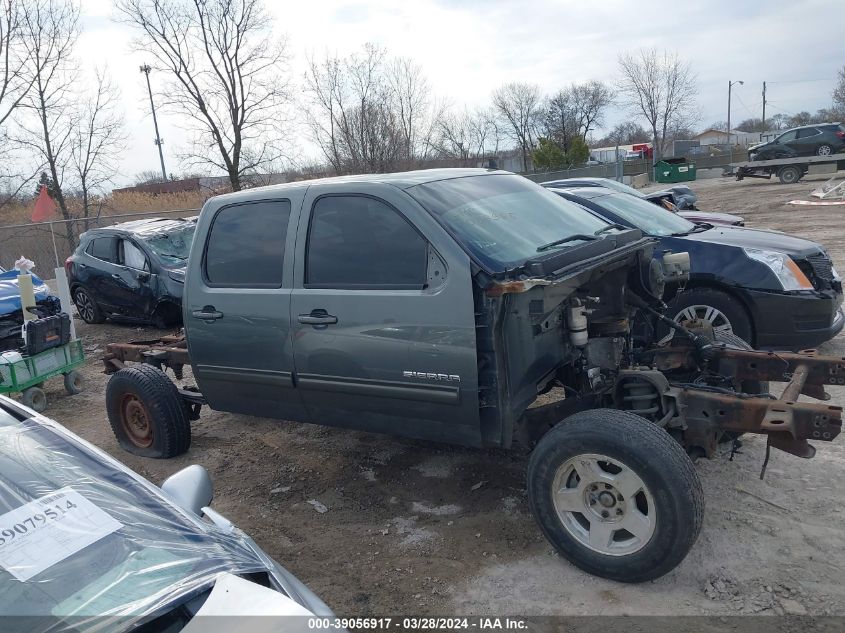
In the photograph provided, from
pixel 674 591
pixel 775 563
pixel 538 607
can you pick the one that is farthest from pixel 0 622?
pixel 775 563

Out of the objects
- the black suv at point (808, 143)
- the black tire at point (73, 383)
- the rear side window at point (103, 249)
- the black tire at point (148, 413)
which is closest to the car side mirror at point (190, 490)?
the black tire at point (148, 413)

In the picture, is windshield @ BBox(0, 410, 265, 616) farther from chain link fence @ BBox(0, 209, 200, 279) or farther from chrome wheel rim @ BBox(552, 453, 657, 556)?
chain link fence @ BBox(0, 209, 200, 279)

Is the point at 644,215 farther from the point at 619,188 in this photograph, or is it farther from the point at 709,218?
the point at 709,218

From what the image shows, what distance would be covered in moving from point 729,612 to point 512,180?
9.55 ft

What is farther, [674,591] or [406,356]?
[406,356]

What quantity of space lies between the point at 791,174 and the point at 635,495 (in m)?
29.4

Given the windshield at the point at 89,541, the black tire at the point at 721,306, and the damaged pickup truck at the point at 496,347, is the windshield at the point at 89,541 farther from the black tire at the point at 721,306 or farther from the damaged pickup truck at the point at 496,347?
the black tire at the point at 721,306

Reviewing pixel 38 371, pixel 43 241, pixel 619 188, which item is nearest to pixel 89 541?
pixel 38 371

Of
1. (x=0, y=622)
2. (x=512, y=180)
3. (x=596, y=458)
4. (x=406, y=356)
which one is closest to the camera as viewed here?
(x=0, y=622)

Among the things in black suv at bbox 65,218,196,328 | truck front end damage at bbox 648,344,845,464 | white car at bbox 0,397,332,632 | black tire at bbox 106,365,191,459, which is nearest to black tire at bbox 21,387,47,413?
black tire at bbox 106,365,191,459

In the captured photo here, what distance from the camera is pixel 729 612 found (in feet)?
9.84

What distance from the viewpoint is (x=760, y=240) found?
637 cm

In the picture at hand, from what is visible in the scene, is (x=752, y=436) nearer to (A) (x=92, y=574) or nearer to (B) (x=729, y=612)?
(B) (x=729, y=612)

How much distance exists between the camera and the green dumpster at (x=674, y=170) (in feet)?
122
